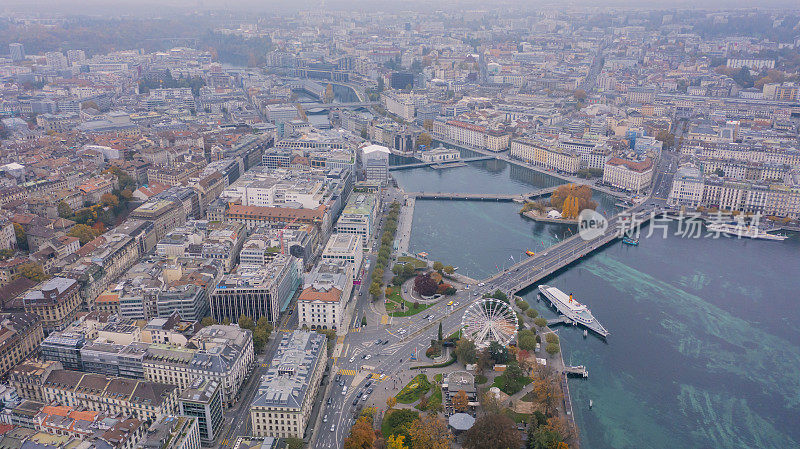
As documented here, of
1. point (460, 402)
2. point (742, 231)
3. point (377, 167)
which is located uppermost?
point (377, 167)

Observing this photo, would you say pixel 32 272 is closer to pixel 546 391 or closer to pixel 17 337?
pixel 17 337

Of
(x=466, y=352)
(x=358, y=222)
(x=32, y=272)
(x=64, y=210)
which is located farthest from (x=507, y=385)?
(x=64, y=210)

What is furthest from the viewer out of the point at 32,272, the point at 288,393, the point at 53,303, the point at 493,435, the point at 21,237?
the point at 21,237

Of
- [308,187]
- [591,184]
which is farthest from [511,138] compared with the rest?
[308,187]

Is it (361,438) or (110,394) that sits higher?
(110,394)

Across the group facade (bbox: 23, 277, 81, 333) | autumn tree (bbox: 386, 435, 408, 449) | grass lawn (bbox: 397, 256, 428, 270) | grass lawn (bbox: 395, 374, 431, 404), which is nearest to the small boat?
grass lawn (bbox: 397, 256, 428, 270)

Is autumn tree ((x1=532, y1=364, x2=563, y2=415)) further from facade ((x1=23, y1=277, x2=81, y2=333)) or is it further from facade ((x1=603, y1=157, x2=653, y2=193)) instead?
facade ((x1=603, y1=157, x2=653, y2=193))

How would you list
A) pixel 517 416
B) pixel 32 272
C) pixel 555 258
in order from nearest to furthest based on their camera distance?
pixel 517 416 → pixel 32 272 → pixel 555 258
